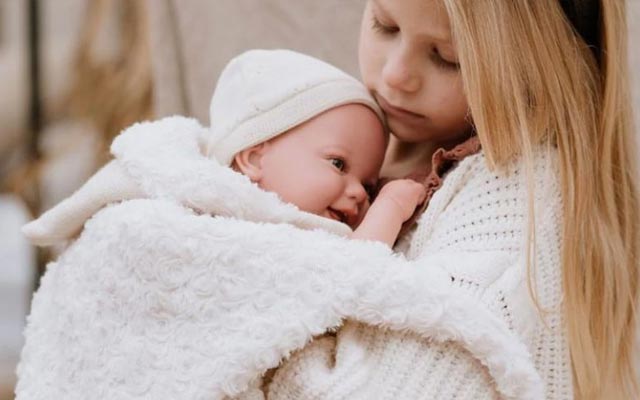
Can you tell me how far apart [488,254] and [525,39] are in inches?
8.4

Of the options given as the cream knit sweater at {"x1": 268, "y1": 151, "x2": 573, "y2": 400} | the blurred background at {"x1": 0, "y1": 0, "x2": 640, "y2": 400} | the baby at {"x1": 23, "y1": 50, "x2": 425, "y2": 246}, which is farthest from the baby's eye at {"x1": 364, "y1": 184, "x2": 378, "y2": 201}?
the blurred background at {"x1": 0, "y1": 0, "x2": 640, "y2": 400}

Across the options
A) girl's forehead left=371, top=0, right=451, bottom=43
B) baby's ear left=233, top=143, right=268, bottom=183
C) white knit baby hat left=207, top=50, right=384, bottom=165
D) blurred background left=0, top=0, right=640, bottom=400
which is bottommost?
blurred background left=0, top=0, right=640, bottom=400

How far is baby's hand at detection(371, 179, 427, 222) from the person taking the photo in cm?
101

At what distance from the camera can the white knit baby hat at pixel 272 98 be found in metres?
1.07

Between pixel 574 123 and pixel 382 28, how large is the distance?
0.22 m

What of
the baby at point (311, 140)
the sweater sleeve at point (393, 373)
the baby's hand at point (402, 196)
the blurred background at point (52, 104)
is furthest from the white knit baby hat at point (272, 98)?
the blurred background at point (52, 104)

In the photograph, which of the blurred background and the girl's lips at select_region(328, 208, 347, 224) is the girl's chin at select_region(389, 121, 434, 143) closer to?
the girl's lips at select_region(328, 208, 347, 224)

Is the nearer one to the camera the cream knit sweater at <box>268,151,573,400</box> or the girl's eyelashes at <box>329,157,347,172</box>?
the cream knit sweater at <box>268,151,573,400</box>

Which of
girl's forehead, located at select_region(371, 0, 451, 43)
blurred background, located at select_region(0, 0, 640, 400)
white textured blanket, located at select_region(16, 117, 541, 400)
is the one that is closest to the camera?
white textured blanket, located at select_region(16, 117, 541, 400)

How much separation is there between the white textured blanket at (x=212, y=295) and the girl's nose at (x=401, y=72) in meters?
0.16

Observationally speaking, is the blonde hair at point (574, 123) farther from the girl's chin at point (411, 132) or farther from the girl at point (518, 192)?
the girl's chin at point (411, 132)

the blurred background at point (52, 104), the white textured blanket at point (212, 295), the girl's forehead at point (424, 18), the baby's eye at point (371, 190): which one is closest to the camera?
the white textured blanket at point (212, 295)

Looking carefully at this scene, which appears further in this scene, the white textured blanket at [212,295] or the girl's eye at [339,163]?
the girl's eye at [339,163]

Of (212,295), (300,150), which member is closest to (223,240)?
(212,295)
